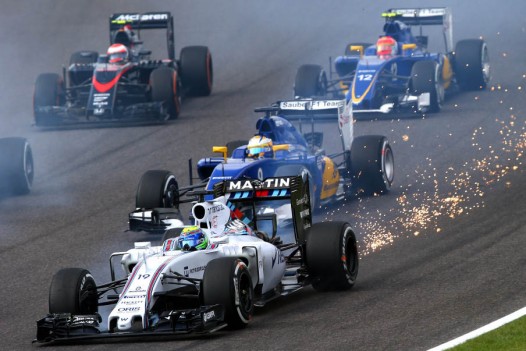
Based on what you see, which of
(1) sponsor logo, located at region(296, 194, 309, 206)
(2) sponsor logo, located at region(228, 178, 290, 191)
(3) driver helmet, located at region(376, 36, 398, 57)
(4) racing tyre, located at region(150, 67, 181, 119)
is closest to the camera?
(1) sponsor logo, located at region(296, 194, 309, 206)

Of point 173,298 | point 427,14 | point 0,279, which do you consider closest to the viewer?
point 173,298

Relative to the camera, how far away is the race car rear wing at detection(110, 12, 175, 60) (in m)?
33.6

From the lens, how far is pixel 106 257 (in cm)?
1980

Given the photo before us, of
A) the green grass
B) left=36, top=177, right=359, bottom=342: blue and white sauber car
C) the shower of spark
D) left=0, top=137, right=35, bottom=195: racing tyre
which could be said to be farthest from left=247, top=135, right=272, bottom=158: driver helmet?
the green grass

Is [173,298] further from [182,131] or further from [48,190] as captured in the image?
[182,131]

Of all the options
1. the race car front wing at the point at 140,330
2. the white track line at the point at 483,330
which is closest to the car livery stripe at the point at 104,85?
the race car front wing at the point at 140,330

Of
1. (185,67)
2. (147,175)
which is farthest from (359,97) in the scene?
(147,175)

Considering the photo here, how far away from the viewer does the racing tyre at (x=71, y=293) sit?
14672mm

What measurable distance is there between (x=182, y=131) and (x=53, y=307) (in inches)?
611

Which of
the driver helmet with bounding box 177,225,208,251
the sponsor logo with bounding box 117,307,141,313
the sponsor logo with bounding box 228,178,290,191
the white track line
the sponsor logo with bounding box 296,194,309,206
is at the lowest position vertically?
the white track line

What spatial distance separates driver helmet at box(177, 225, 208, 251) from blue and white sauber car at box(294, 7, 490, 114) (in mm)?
12410

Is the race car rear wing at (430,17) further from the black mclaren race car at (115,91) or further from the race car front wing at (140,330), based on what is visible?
the race car front wing at (140,330)

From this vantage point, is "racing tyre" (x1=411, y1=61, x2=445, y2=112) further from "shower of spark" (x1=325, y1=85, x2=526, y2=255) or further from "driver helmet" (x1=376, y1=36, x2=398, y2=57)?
"shower of spark" (x1=325, y1=85, x2=526, y2=255)

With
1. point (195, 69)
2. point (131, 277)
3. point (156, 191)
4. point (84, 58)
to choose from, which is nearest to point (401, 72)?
point (195, 69)
